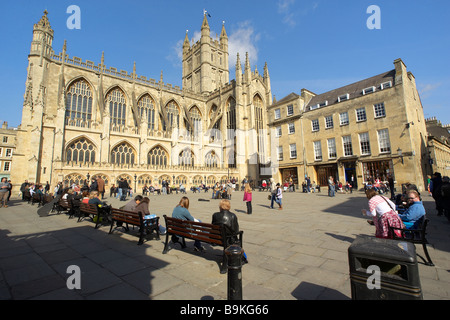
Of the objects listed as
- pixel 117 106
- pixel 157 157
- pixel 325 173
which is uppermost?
pixel 117 106

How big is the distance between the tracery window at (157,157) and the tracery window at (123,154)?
2102mm

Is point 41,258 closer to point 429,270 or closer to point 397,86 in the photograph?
point 429,270

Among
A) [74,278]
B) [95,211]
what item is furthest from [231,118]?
[74,278]

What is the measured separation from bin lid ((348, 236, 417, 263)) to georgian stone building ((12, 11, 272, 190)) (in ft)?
74.6

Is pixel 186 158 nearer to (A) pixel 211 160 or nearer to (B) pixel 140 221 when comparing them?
(A) pixel 211 160

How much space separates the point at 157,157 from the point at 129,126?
5083 mm

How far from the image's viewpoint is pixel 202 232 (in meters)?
3.83

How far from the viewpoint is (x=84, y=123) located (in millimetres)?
23359

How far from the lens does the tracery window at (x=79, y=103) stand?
77.0ft

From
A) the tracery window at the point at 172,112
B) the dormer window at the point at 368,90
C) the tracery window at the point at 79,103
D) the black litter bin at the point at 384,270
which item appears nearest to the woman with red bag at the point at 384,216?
the black litter bin at the point at 384,270

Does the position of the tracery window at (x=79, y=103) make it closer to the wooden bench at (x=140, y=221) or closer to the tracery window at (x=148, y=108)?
the tracery window at (x=148, y=108)

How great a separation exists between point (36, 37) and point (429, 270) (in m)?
32.6

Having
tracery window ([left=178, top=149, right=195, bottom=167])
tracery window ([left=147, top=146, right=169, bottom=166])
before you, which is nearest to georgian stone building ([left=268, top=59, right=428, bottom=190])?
tracery window ([left=178, top=149, right=195, bottom=167])

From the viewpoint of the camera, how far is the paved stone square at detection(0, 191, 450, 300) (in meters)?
2.63
